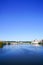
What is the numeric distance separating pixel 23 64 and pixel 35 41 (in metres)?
118

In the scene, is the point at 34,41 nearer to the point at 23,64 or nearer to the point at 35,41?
the point at 35,41

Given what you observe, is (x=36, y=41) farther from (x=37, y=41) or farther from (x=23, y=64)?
(x=23, y=64)

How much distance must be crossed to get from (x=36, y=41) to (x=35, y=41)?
168cm

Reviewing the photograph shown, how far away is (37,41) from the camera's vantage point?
130625mm

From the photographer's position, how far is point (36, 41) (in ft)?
432

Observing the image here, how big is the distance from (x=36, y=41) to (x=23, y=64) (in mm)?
116978

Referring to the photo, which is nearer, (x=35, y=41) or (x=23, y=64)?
(x=23, y=64)

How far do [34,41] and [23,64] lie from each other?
11899 centimetres

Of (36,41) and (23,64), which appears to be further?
(36,41)

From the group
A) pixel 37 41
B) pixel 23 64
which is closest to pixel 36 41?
pixel 37 41

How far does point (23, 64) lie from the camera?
645 inches

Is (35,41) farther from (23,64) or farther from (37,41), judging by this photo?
(23,64)

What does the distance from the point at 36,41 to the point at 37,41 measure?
4.96 ft

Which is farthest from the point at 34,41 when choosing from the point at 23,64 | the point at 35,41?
the point at 23,64
